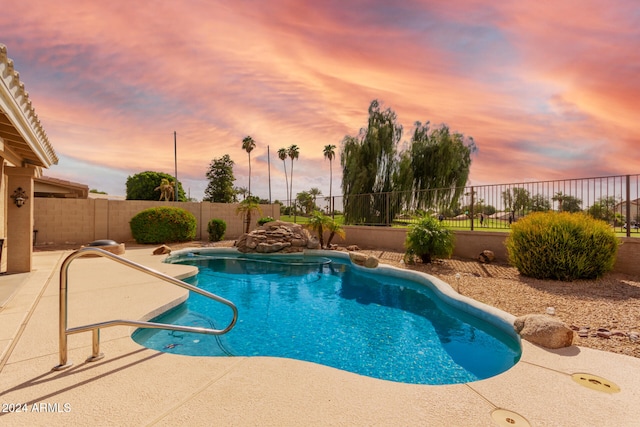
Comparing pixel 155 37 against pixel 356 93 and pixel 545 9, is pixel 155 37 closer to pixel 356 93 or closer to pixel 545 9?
pixel 356 93

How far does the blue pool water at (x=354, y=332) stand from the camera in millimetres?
3828

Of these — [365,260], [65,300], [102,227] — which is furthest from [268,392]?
[102,227]

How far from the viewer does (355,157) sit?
666 inches

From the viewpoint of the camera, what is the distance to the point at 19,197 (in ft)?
21.9

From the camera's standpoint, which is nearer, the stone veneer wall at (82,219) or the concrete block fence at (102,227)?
the concrete block fence at (102,227)

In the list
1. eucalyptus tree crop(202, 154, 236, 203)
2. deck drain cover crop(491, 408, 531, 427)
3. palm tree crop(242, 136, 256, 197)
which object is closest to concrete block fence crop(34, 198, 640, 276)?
deck drain cover crop(491, 408, 531, 427)

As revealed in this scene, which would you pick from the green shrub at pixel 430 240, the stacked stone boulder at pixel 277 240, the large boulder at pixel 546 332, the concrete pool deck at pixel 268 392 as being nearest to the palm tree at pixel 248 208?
the stacked stone boulder at pixel 277 240

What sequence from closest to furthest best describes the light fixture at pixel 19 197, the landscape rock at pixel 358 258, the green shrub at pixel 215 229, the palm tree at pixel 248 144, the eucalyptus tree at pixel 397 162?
the light fixture at pixel 19 197 < the landscape rock at pixel 358 258 < the green shrub at pixel 215 229 < the eucalyptus tree at pixel 397 162 < the palm tree at pixel 248 144

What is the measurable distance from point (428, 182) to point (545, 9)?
10966mm

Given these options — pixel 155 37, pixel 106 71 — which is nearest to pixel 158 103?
pixel 106 71

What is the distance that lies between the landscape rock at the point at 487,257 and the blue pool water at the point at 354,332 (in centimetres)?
283

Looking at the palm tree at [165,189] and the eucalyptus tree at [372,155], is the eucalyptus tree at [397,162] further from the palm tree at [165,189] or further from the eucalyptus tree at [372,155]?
the palm tree at [165,189]

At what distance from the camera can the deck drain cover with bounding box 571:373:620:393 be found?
8.10ft

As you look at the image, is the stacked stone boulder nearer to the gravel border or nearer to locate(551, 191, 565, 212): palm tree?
the gravel border
